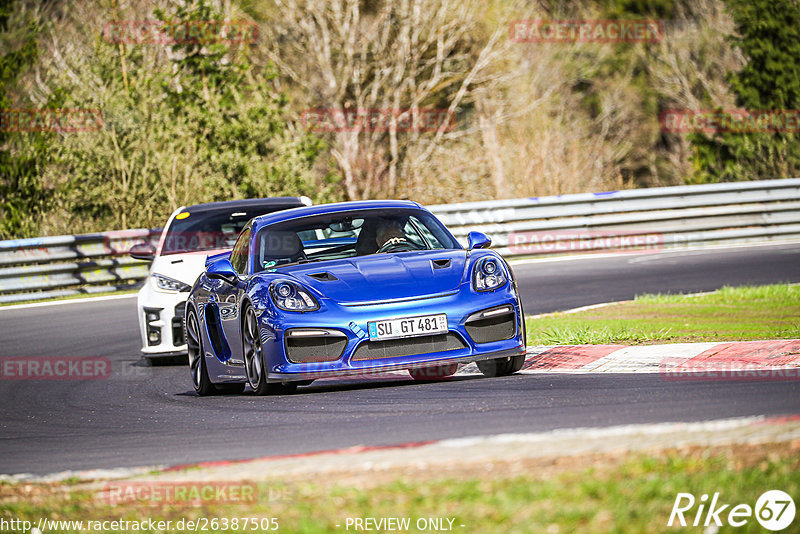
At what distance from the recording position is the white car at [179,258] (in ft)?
41.0

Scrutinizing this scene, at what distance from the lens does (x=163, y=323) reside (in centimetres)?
1250

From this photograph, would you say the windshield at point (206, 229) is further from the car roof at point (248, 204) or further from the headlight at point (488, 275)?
the headlight at point (488, 275)

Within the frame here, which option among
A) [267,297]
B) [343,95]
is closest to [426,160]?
[343,95]

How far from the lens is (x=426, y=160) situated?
119 ft

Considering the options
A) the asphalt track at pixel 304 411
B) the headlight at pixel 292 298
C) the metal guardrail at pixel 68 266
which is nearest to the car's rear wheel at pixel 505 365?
the asphalt track at pixel 304 411

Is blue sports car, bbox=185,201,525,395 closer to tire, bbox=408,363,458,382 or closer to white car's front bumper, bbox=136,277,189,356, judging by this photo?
tire, bbox=408,363,458,382

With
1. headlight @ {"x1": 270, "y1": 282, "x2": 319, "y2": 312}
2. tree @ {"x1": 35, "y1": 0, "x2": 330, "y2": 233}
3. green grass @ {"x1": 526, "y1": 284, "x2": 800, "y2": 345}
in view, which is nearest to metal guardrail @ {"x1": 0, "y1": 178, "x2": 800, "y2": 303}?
tree @ {"x1": 35, "y1": 0, "x2": 330, "y2": 233}

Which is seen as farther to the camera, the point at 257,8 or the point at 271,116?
the point at 257,8

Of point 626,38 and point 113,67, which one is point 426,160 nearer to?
point 113,67

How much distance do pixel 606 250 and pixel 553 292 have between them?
6.21 meters

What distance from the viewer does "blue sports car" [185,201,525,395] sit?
27.0ft

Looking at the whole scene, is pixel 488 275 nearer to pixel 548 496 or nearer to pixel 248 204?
pixel 548 496

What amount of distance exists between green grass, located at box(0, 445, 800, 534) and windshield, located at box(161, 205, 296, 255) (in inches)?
326

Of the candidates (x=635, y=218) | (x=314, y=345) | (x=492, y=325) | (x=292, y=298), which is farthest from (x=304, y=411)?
(x=635, y=218)
